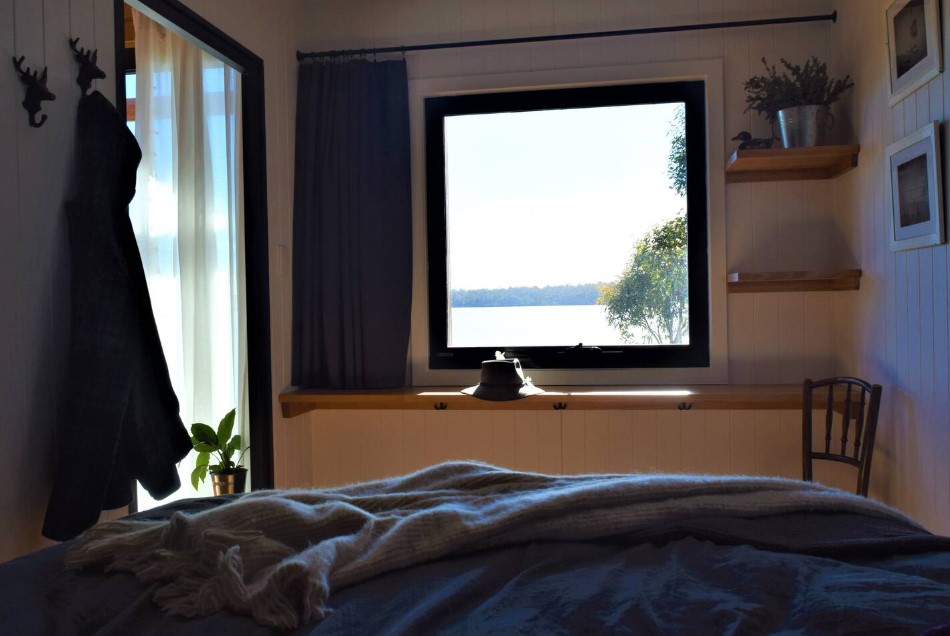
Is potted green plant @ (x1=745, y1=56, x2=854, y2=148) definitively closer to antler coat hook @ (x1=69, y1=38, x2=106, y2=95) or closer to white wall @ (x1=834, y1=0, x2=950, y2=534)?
white wall @ (x1=834, y1=0, x2=950, y2=534)

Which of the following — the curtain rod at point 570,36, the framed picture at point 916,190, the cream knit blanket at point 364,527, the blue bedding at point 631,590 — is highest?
the curtain rod at point 570,36

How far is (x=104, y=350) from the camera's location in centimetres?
194

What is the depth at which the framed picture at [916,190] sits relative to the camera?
7.06ft

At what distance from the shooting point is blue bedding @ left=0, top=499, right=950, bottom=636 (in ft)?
3.15

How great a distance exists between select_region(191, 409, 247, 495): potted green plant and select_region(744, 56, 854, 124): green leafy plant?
2.47 metres

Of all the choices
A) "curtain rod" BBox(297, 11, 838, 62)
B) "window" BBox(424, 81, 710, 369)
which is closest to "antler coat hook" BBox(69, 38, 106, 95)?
"curtain rod" BBox(297, 11, 838, 62)

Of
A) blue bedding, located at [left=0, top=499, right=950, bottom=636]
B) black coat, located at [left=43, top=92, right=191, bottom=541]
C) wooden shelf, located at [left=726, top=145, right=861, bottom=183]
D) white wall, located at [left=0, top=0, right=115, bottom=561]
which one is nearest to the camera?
blue bedding, located at [left=0, top=499, right=950, bottom=636]

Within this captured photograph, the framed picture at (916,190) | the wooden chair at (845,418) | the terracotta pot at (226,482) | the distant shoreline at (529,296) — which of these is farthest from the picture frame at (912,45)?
the terracotta pot at (226,482)

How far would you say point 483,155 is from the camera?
3387mm

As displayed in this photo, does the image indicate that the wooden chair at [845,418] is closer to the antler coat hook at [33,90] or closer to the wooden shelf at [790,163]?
the wooden shelf at [790,163]

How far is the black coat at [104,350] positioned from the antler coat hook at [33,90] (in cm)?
16

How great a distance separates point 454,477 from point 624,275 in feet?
6.53

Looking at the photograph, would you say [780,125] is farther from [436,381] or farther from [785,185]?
[436,381]

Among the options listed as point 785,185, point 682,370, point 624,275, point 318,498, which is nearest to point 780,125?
point 785,185
